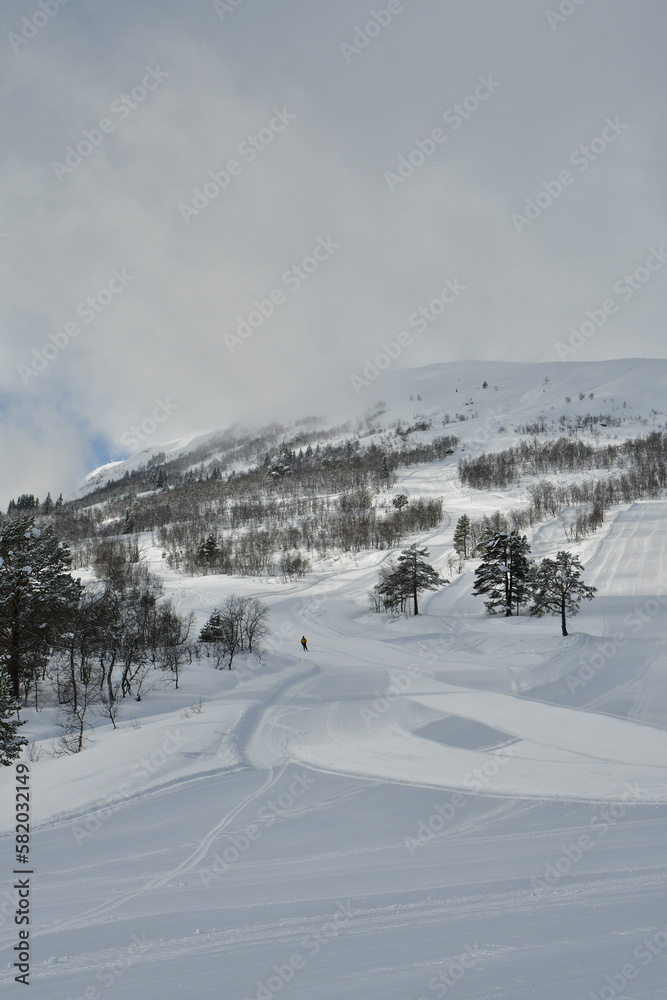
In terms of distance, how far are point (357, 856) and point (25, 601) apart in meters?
29.8

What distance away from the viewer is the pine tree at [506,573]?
53.2 m

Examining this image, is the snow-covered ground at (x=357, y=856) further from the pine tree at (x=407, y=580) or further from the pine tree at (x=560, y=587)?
the pine tree at (x=407, y=580)

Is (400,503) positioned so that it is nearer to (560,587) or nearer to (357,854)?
(560,587)

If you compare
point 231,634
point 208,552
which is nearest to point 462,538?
point 231,634

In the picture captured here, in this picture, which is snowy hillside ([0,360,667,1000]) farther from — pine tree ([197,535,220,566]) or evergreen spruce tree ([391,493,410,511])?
evergreen spruce tree ([391,493,410,511])

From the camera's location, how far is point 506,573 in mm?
53156

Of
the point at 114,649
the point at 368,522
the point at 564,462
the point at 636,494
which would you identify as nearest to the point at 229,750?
the point at 114,649

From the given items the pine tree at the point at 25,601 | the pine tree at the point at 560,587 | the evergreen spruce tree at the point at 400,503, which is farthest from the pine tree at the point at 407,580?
the evergreen spruce tree at the point at 400,503

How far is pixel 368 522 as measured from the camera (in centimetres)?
13062

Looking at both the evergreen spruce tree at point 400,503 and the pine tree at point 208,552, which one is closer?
the pine tree at point 208,552

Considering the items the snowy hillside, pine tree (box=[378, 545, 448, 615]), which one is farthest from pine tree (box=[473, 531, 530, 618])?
the snowy hillside

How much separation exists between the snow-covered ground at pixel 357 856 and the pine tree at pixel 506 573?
3131cm

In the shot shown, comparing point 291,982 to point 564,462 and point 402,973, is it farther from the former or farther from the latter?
point 564,462

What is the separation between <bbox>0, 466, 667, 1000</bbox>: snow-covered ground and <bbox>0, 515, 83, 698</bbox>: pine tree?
1367 cm
